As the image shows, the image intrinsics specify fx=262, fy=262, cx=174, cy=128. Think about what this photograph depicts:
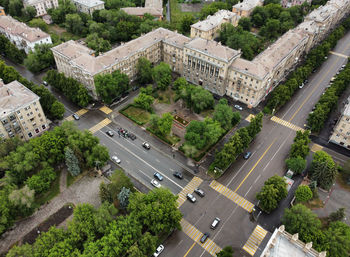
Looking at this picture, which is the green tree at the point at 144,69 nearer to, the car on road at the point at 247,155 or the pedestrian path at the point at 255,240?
the car on road at the point at 247,155

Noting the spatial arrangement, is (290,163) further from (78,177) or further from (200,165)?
(78,177)

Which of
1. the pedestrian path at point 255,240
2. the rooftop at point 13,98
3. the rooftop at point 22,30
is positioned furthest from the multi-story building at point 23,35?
the pedestrian path at point 255,240

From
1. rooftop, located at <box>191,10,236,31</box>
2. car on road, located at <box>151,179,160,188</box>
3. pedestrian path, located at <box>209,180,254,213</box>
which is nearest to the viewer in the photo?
pedestrian path, located at <box>209,180,254,213</box>

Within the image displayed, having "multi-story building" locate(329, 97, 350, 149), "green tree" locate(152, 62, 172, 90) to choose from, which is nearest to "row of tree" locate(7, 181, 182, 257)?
"green tree" locate(152, 62, 172, 90)

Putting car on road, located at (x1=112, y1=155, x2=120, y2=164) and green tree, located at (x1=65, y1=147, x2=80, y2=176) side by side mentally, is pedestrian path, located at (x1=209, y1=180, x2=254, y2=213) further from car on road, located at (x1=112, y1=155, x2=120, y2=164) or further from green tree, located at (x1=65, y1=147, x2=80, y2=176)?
green tree, located at (x1=65, y1=147, x2=80, y2=176)

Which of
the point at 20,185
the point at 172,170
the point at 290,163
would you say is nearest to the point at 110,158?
the point at 172,170

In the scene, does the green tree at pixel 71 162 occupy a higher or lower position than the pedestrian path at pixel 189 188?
higher

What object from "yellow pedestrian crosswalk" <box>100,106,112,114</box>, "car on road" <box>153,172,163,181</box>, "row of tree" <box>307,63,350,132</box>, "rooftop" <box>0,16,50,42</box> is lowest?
"car on road" <box>153,172,163,181</box>
